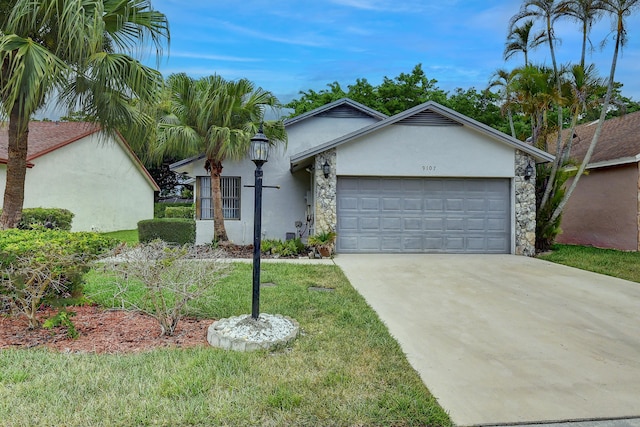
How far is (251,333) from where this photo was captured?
4.12 metres

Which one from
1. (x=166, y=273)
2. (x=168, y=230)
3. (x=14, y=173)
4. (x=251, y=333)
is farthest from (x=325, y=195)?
(x=251, y=333)

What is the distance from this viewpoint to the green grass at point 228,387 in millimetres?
2756

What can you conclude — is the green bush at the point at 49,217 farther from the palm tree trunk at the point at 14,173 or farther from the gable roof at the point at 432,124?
the gable roof at the point at 432,124

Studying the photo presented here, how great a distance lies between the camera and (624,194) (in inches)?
473

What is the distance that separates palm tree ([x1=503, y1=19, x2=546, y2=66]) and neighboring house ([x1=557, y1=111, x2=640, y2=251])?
406 cm

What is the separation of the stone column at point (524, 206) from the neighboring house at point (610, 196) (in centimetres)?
310

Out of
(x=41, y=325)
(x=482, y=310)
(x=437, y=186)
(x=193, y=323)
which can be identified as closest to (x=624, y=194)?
(x=437, y=186)

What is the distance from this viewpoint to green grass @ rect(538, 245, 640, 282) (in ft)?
28.6

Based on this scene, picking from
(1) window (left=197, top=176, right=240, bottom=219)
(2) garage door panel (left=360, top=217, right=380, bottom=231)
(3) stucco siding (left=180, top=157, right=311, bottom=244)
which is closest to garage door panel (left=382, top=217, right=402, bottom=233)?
(2) garage door panel (left=360, top=217, right=380, bottom=231)

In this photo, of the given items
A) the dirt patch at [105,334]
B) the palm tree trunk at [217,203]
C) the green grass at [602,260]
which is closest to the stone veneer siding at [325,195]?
the palm tree trunk at [217,203]

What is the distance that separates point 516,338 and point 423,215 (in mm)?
6986

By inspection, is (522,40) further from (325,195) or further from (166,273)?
(166,273)

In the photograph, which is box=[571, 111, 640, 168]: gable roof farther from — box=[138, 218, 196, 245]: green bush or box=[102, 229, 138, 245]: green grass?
box=[102, 229, 138, 245]: green grass

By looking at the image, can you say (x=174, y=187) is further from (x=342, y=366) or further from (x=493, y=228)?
(x=342, y=366)
